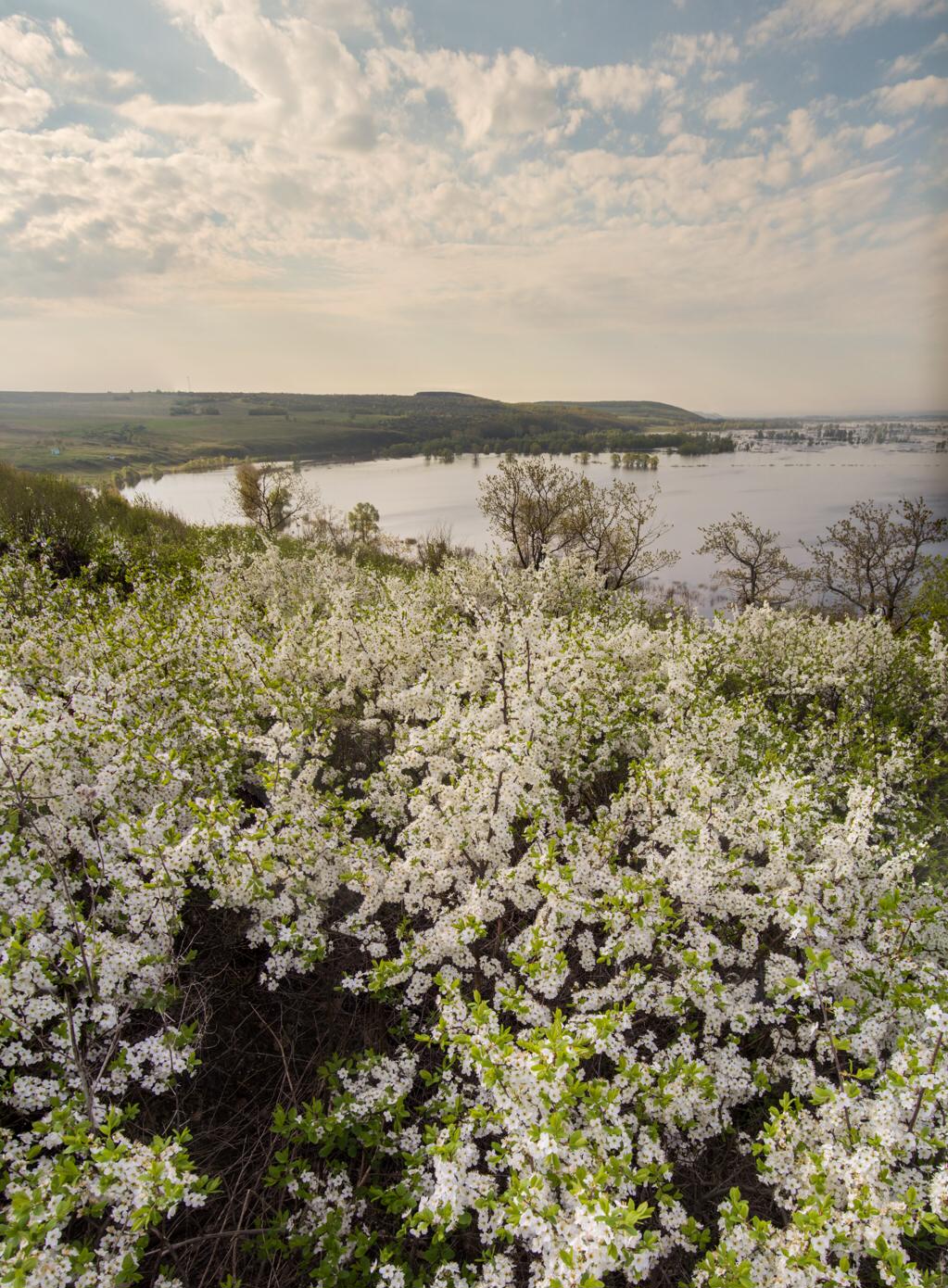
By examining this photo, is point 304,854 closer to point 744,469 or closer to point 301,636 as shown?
point 301,636

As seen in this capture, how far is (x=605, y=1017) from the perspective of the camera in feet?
13.9

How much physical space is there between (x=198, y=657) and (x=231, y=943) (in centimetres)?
532

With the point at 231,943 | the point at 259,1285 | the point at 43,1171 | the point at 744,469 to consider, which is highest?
the point at 744,469

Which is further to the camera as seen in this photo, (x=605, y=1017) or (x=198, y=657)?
(x=198, y=657)

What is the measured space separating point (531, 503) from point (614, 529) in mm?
5908

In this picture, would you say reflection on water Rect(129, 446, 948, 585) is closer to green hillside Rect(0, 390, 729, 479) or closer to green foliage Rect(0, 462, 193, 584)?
green hillside Rect(0, 390, 729, 479)

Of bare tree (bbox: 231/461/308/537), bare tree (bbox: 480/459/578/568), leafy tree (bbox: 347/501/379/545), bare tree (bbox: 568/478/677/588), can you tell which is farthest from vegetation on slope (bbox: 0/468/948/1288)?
leafy tree (bbox: 347/501/379/545)

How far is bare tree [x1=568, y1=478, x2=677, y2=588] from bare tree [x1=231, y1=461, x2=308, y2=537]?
81.1ft

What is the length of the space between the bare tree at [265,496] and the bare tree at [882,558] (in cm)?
4075

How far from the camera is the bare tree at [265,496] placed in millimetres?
49438

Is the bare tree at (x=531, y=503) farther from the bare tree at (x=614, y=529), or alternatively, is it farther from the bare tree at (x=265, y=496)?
the bare tree at (x=265, y=496)

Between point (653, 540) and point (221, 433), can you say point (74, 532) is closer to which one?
point (653, 540)

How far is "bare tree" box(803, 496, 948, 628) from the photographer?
34438 millimetres

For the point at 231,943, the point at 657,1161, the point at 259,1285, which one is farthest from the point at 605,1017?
the point at 231,943
